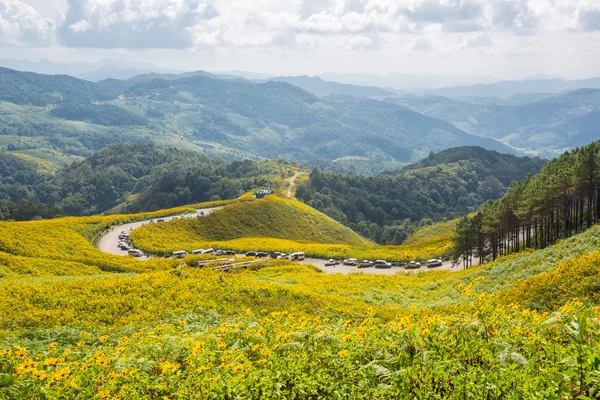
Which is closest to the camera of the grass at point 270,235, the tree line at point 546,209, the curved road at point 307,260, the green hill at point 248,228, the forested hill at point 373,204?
the tree line at point 546,209

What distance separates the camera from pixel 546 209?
149 ft

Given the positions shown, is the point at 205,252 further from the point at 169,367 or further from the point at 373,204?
the point at 373,204

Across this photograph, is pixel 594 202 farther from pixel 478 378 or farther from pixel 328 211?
pixel 328 211

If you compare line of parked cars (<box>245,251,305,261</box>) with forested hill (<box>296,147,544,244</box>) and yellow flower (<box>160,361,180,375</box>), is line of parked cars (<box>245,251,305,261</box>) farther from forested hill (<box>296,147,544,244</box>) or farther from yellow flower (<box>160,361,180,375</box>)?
forested hill (<box>296,147,544,244</box>)

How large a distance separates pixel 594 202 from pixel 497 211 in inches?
411

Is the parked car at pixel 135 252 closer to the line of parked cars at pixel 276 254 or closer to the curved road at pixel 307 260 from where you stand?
the curved road at pixel 307 260

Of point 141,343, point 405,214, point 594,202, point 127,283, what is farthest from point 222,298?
point 405,214

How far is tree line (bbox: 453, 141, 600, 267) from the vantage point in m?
43.6

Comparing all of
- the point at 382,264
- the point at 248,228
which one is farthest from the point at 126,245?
the point at 382,264

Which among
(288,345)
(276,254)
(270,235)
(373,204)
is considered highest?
(288,345)

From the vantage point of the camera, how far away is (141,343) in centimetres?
1105

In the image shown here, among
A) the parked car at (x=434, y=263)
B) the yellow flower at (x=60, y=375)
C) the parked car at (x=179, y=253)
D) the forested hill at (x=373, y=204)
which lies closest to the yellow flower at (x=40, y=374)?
the yellow flower at (x=60, y=375)

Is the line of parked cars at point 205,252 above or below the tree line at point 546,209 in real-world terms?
below

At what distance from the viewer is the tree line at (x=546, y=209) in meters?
43.6
